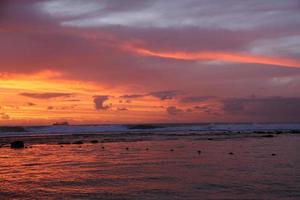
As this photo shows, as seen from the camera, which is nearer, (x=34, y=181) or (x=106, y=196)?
(x=106, y=196)

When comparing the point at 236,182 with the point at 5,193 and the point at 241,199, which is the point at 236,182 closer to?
the point at 241,199

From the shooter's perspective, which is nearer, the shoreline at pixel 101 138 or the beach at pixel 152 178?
the beach at pixel 152 178

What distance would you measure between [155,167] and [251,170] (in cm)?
655

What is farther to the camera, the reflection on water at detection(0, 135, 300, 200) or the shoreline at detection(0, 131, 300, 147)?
the shoreline at detection(0, 131, 300, 147)

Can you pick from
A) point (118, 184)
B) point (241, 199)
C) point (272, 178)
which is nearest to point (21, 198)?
point (118, 184)

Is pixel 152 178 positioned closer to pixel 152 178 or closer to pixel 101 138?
pixel 152 178

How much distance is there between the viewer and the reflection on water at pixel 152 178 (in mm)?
19281

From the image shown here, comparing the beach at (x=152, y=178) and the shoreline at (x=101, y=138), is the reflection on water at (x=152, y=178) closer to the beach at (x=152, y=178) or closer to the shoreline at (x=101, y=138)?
the beach at (x=152, y=178)

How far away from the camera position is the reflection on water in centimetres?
1928

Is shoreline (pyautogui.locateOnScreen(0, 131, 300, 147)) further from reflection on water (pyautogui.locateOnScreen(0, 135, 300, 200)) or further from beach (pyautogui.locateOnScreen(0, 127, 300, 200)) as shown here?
beach (pyautogui.locateOnScreen(0, 127, 300, 200))

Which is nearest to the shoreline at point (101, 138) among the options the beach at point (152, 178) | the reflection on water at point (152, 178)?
the reflection on water at point (152, 178)

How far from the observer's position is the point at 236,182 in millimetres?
22000

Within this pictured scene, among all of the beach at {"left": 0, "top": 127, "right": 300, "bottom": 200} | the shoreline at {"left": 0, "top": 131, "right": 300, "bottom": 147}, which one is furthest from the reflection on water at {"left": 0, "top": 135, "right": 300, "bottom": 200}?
the shoreline at {"left": 0, "top": 131, "right": 300, "bottom": 147}

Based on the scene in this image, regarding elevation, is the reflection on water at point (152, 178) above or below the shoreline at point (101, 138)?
below
